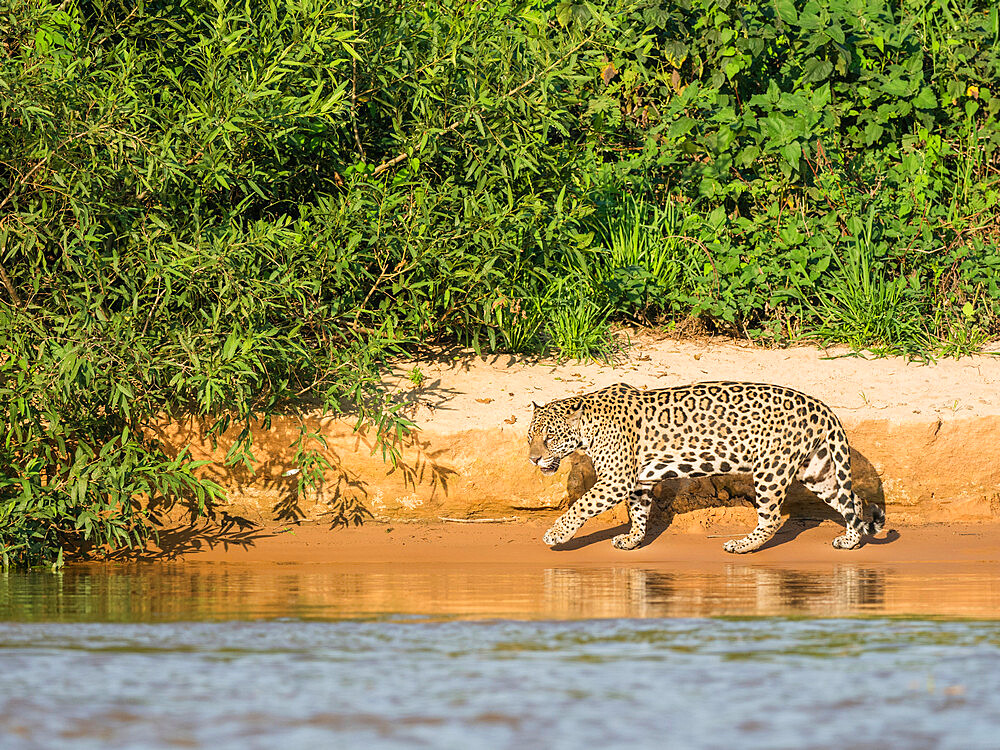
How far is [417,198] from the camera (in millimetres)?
8594

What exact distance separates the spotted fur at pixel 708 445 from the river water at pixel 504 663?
36.8 inches

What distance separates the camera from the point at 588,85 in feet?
35.9

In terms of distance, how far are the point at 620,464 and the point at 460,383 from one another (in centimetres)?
146

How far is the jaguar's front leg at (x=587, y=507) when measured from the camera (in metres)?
8.09

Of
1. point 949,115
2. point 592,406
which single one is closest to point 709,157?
point 949,115

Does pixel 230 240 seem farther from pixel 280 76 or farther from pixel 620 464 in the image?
pixel 620 464

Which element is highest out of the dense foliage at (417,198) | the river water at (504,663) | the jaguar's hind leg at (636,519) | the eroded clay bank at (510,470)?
the dense foliage at (417,198)

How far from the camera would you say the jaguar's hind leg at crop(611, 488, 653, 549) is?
828cm

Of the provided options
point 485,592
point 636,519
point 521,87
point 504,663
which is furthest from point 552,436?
point 504,663

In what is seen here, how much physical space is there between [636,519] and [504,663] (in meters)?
3.44

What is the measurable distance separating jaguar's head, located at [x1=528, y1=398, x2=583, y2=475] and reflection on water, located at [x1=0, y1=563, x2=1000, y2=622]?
0.67 m

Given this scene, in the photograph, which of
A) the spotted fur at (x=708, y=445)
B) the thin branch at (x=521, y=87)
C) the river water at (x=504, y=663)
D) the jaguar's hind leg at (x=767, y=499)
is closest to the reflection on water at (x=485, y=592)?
the river water at (x=504, y=663)

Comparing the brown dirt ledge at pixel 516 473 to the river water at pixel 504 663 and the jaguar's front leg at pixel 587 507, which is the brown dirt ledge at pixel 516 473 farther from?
the river water at pixel 504 663

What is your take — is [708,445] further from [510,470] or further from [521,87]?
[521,87]
